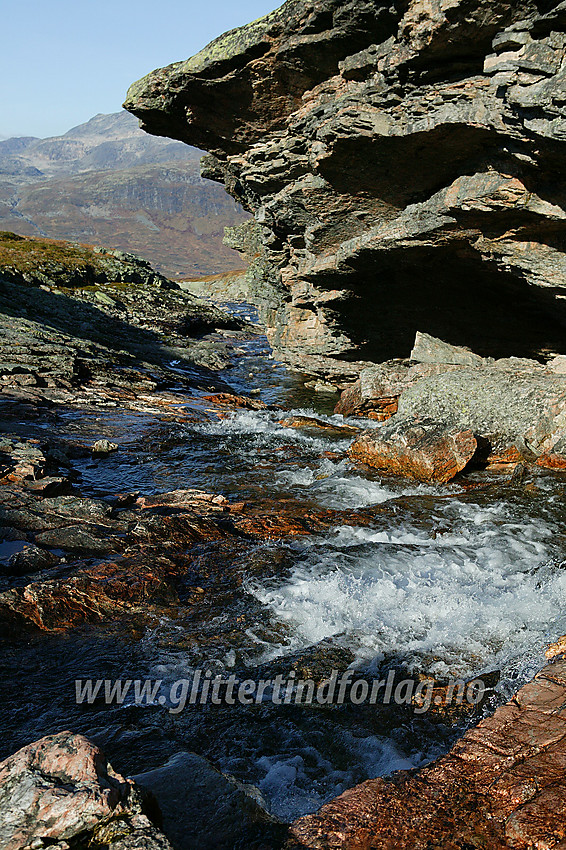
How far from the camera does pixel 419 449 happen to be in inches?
616

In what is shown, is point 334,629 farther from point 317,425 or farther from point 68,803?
point 317,425

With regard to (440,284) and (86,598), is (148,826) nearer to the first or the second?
(86,598)

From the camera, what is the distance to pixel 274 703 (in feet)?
23.0

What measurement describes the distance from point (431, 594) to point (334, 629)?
201 centimetres

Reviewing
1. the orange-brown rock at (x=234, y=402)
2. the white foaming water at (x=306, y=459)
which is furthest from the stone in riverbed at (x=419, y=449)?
the orange-brown rock at (x=234, y=402)

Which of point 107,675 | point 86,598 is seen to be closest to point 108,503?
point 86,598

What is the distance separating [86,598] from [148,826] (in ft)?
17.9

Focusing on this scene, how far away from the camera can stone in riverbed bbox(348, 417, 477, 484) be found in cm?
1530

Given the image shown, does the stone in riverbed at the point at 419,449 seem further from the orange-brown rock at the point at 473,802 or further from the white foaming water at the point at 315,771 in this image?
the orange-brown rock at the point at 473,802

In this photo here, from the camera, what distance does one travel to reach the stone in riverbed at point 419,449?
15.3m

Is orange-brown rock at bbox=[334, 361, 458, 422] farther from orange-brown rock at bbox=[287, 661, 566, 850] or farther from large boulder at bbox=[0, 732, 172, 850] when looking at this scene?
large boulder at bbox=[0, 732, 172, 850]

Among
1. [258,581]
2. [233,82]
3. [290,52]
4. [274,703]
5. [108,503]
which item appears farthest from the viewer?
[233,82]

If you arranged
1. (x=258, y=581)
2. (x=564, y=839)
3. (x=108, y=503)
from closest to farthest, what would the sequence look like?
1. (x=564, y=839)
2. (x=258, y=581)
3. (x=108, y=503)

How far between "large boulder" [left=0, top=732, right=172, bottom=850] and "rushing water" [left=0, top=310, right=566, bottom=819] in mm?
1886
